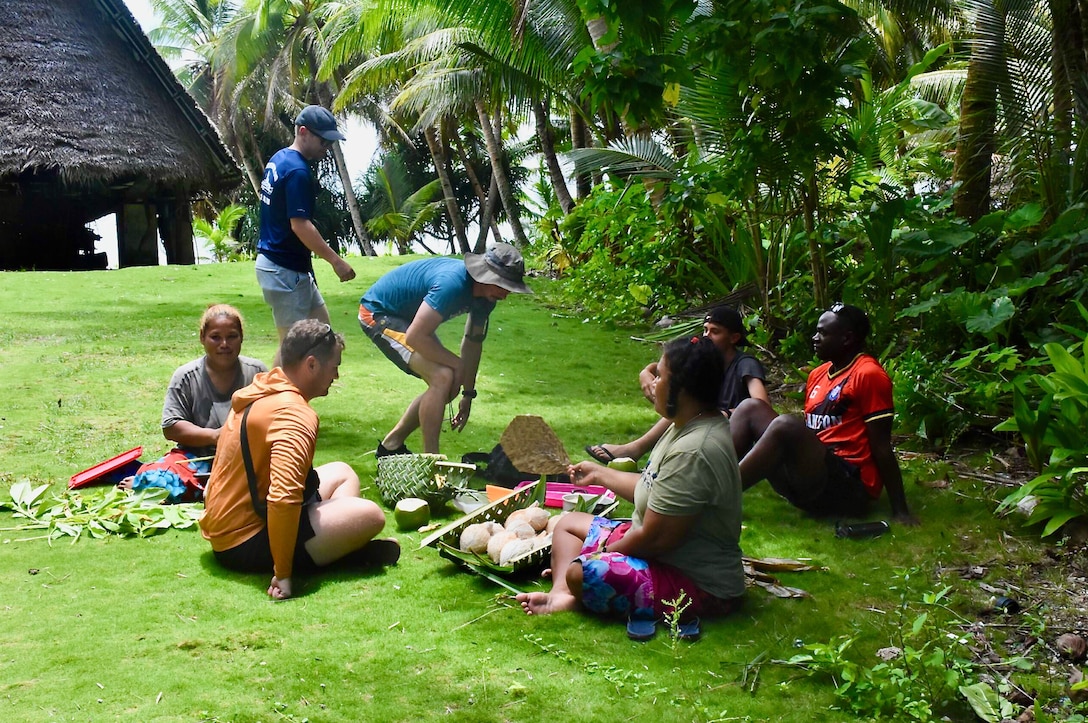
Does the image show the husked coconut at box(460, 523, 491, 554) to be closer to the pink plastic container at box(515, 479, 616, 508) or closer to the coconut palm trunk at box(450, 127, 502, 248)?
the pink plastic container at box(515, 479, 616, 508)

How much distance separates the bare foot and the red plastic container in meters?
2.63

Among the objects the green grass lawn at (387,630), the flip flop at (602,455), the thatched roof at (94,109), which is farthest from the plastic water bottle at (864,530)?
the thatched roof at (94,109)

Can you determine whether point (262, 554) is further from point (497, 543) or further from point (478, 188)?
point (478, 188)

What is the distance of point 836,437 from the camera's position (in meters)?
4.81

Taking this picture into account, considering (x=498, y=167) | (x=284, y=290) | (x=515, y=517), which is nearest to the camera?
(x=515, y=517)

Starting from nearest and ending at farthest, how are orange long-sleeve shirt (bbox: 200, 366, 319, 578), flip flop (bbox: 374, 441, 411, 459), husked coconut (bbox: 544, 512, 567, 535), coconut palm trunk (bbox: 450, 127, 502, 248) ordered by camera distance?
orange long-sleeve shirt (bbox: 200, 366, 319, 578) → husked coconut (bbox: 544, 512, 567, 535) → flip flop (bbox: 374, 441, 411, 459) → coconut palm trunk (bbox: 450, 127, 502, 248)

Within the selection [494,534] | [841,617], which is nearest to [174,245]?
[494,534]

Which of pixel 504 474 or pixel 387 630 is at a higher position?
pixel 504 474

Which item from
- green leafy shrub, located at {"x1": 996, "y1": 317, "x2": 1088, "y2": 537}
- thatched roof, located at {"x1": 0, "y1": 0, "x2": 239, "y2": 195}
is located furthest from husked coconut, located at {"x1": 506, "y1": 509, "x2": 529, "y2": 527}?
thatched roof, located at {"x1": 0, "y1": 0, "x2": 239, "y2": 195}

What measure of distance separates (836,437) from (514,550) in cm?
181

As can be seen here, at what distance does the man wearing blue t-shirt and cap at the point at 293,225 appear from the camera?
17.9ft

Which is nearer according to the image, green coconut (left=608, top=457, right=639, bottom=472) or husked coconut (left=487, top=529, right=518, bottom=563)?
husked coconut (left=487, top=529, right=518, bottom=563)

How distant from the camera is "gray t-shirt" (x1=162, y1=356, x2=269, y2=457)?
5031mm

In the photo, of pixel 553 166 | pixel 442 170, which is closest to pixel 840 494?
pixel 553 166
